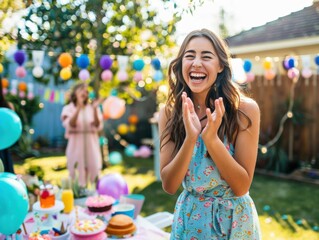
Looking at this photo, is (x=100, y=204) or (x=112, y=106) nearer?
(x=100, y=204)

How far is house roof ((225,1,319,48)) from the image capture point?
25.1 ft

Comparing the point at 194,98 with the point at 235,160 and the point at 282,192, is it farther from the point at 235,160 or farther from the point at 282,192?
the point at 282,192

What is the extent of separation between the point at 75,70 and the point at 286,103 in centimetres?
431

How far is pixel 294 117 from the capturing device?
6.84 metres

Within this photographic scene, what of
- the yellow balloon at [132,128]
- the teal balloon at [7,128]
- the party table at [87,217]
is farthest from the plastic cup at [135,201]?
the yellow balloon at [132,128]

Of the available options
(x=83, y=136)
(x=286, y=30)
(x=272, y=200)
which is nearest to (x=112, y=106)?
(x=83, y=136)

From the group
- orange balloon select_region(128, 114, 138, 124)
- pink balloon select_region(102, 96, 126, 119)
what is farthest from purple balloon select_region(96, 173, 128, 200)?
orange balloon select_region(128, 114, 138, 124)

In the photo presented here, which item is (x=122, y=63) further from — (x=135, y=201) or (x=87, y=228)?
(x=87, y=228)

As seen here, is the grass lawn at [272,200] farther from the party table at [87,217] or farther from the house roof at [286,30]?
the house roof at [286,30]

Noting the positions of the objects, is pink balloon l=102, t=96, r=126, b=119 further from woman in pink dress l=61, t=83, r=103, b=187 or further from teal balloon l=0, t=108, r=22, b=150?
teal balloon l=0, t=108, r=22, b=150

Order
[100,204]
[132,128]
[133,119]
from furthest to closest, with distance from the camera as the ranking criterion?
1. [133,119]
2. [132,128]
3. [100,204]

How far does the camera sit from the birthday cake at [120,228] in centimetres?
218

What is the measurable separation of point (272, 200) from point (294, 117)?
2376 mm

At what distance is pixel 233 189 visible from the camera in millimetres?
1489
